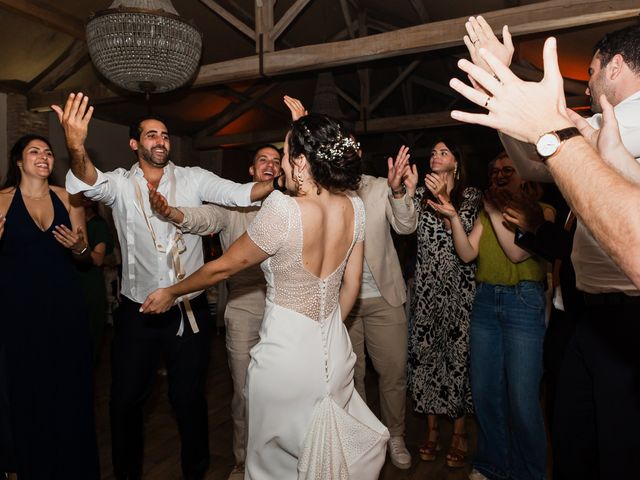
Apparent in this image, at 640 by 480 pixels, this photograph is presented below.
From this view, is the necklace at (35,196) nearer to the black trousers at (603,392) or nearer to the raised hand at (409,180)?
the raised hand at (409,180)

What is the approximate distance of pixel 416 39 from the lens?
12.9 ft

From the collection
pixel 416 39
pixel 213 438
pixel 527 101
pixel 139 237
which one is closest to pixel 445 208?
pixel 139 237

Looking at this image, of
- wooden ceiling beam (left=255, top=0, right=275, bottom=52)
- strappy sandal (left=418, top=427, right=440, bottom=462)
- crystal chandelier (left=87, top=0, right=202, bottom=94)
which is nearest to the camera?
strappy sandal (left=418, top=427, right=440, bottom=462)

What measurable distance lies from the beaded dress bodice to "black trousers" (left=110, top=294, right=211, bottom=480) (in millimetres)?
805

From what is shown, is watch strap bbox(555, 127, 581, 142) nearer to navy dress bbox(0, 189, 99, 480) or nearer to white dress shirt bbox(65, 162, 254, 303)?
white dress shirt bbox(65, 162, 254, 303)

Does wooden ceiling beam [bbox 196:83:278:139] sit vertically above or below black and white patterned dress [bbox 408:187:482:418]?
above

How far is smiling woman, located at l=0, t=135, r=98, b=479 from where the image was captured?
2.16 metres

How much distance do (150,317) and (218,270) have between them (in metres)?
0.78

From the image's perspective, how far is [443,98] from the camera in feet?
38.1

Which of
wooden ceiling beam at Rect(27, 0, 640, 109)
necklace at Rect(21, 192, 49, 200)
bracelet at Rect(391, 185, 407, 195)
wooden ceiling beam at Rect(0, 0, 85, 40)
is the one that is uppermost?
wooden ceiling beam at Rect(0, 0, 85, 40)

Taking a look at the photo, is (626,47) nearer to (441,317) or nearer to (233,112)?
(441,317)

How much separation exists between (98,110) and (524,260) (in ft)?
23.0

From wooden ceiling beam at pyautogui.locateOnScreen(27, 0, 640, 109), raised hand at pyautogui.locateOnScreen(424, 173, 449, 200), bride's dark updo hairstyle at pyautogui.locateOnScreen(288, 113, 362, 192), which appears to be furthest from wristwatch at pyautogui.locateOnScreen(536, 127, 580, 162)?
wooden ceiling beam at pyautogui.locateOnScreen(27, 0, 640, 109)

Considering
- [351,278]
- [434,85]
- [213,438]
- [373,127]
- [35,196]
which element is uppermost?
[434,85]
